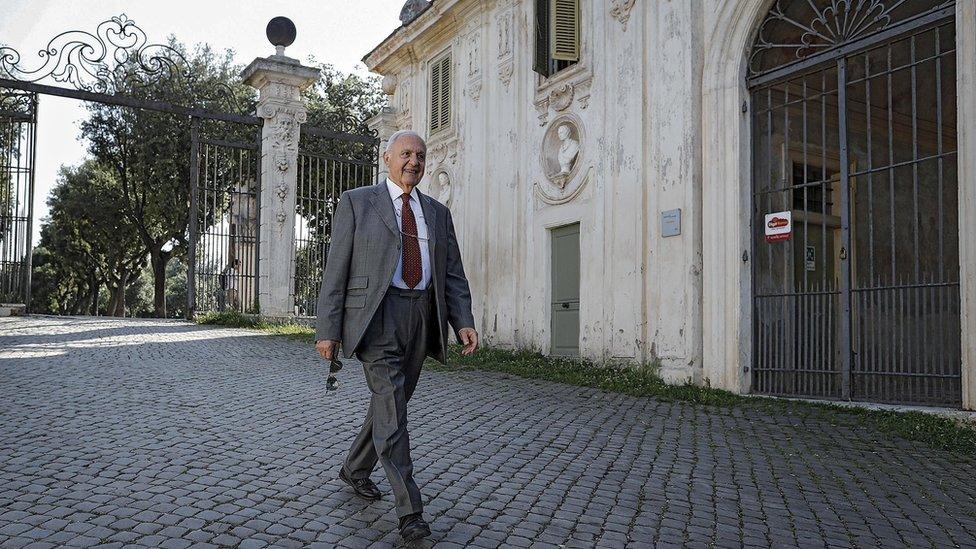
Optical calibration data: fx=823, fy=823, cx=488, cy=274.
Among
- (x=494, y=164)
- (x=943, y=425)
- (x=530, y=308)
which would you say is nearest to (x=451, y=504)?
(x=943, y=425)

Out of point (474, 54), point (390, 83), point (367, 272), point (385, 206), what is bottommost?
point (367, 272)

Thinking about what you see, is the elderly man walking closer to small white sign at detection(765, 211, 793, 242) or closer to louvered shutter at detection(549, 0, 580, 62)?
small white sign at detection(765, 211, 793, 242)

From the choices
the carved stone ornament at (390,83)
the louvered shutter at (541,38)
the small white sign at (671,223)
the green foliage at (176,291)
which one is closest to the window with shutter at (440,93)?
the carved stone ornament at (390,83)

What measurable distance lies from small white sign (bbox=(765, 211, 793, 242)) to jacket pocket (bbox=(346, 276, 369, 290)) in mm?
6255

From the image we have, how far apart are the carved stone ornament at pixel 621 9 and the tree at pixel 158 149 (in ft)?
56.1

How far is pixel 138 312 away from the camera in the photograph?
4753 centimetres

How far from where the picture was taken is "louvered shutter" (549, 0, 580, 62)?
39.2ft

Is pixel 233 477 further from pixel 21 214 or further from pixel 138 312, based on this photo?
pixel 138 312

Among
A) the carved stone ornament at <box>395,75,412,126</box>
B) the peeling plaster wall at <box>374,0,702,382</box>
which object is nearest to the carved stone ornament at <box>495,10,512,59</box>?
the peeling plaster wall at <box>374,0,702,382</box>

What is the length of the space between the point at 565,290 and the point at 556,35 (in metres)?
3.74

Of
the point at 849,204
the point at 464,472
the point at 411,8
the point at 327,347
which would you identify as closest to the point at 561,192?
the point at 849,204

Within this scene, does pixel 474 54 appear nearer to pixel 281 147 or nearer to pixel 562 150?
pixel 562 150

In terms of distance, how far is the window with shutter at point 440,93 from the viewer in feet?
52.0

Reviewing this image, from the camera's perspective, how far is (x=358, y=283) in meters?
4.01
